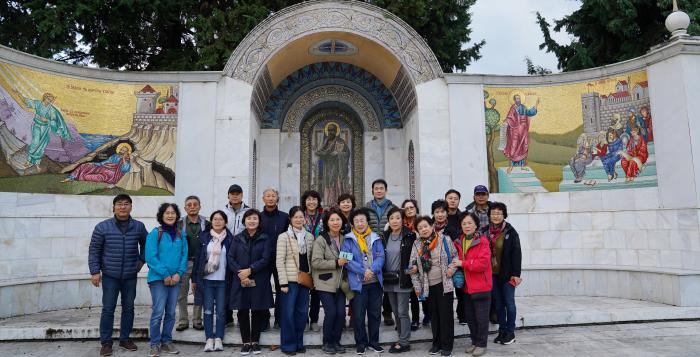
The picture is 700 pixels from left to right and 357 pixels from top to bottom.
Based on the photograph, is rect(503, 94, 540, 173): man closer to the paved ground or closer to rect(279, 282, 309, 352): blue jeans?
the paved ground

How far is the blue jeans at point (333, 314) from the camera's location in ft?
16.5

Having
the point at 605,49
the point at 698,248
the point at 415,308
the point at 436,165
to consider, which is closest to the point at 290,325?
the point at 415,308

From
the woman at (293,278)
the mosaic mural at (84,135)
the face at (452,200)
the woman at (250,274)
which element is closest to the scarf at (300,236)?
the woman at (293,278)

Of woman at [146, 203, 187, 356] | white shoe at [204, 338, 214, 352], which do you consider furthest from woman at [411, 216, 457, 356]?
woman at [146, 203, 187, 356]

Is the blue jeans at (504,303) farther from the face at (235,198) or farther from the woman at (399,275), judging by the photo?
the face at (235,198)

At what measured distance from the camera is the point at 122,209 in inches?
203

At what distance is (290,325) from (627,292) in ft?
20.4

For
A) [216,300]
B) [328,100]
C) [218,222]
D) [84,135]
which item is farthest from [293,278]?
[328,100]

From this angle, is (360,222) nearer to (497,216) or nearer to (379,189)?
(379,189)

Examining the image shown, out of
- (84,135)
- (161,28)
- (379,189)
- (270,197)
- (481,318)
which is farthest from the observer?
(161,28)

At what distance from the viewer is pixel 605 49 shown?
42.1 feet

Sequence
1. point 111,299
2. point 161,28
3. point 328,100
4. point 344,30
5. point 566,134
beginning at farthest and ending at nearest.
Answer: point 161,28, point 328,100, point 344,30, point 566,134, point 111,299

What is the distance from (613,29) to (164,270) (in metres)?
12.3

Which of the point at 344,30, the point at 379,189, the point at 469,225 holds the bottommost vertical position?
the point at 469,225
